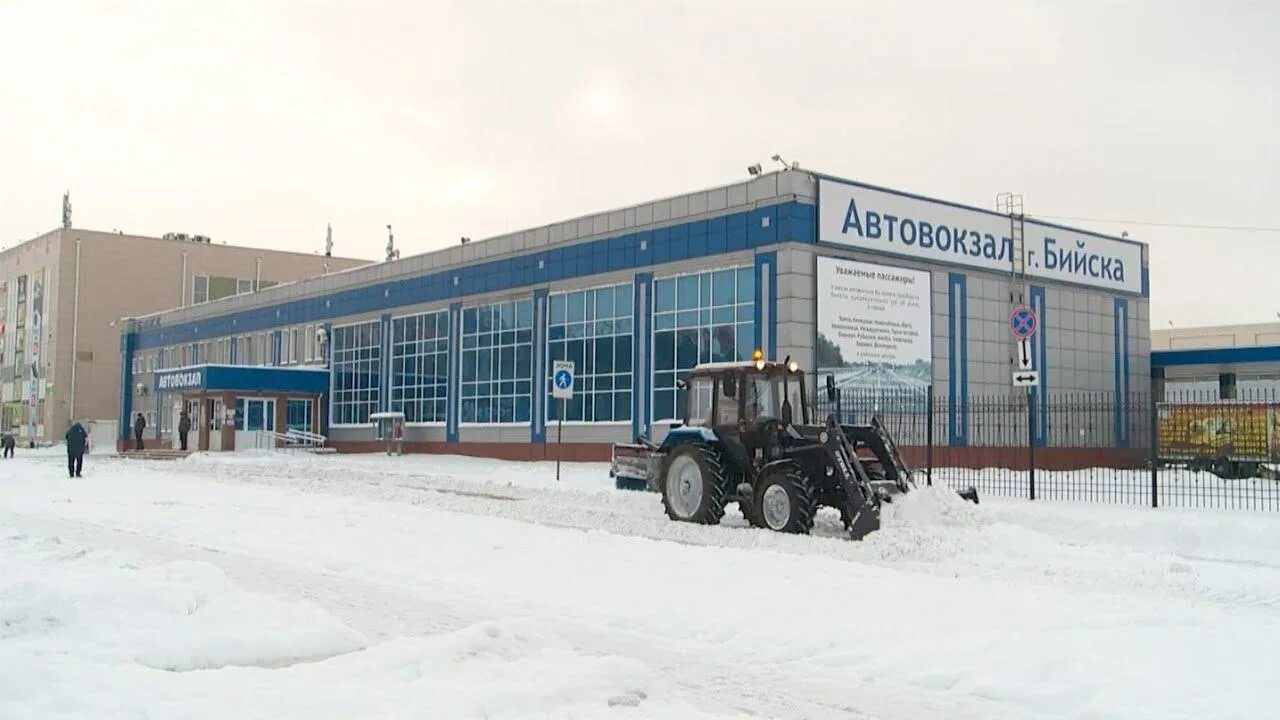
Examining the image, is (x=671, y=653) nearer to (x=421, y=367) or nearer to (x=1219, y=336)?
(x=421, y=367)

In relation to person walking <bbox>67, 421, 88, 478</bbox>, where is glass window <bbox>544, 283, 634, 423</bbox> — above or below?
above

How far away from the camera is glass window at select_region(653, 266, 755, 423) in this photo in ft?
108

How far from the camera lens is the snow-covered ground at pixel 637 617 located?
6.91m

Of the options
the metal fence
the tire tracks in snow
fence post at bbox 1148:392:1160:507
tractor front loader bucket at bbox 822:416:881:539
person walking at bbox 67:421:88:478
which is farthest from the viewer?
person walking at bbox 67:421:88:478

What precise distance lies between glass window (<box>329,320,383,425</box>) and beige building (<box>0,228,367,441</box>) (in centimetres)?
3398

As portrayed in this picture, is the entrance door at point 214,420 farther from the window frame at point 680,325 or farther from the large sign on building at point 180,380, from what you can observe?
the window frame at point 680,325

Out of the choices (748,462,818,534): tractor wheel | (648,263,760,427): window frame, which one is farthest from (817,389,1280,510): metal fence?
(748,462,818,534): tractor wheel

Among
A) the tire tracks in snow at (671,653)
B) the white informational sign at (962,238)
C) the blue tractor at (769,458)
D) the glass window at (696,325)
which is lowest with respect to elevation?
the tire tracks in snow at (671,653)

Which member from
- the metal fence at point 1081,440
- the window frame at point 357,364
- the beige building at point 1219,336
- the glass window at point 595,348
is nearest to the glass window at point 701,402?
the metal fence at point 1081,440

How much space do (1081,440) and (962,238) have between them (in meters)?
8.29

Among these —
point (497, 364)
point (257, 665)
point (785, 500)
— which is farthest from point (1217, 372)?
point (257, 665)

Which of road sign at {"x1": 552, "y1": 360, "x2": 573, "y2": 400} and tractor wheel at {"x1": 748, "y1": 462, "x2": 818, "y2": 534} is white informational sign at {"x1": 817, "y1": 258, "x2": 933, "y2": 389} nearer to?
road sign at {"x1": 552, "y1": 360, "x2": 573, "y2": 400}

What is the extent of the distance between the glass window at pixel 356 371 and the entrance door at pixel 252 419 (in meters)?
2.98

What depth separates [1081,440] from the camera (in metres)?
38.3
